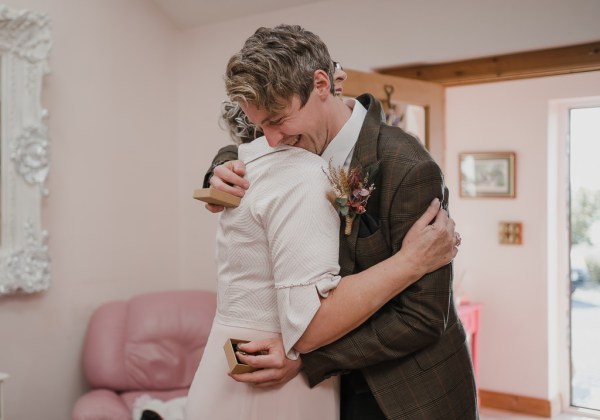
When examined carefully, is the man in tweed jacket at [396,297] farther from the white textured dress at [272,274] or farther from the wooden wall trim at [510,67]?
the wooden wall trim at [510,67]

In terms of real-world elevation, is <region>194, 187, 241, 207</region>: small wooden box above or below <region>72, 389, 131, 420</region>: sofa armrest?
above

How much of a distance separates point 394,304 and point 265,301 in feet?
0.87

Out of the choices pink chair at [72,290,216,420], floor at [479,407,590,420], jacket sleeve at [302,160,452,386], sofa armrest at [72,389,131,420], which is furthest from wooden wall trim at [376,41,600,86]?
floor at [479,407,590,420]

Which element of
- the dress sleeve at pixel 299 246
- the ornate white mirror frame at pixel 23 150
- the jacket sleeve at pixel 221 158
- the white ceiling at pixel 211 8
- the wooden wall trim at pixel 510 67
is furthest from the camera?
the white ceiling at pixel 211 8

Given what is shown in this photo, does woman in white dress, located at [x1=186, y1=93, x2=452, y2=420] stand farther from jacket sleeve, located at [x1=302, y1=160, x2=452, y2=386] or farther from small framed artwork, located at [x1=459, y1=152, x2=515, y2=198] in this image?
small framed artwork, located at [x1=459, y1=152, x2=515, y2=198]

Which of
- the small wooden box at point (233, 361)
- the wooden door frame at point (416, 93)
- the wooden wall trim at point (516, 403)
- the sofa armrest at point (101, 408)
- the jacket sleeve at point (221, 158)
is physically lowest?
the wooden wall trim at point (516, 403)

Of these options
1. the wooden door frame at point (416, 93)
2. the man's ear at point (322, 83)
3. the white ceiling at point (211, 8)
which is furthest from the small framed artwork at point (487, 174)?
the man's ear at point (322, 83)

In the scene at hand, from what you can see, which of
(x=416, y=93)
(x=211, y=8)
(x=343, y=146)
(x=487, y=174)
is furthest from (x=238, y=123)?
(x=487, y=174)

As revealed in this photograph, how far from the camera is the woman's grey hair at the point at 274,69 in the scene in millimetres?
1177

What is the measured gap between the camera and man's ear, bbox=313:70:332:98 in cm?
123

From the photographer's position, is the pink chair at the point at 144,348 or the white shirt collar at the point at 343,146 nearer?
the white shirt collar at the point at 343,146

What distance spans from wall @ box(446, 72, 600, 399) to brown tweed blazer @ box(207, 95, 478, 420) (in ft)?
11.8

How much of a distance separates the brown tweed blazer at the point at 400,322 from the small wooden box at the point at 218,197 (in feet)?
0.77

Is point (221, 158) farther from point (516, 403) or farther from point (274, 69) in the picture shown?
point (516, 403)
